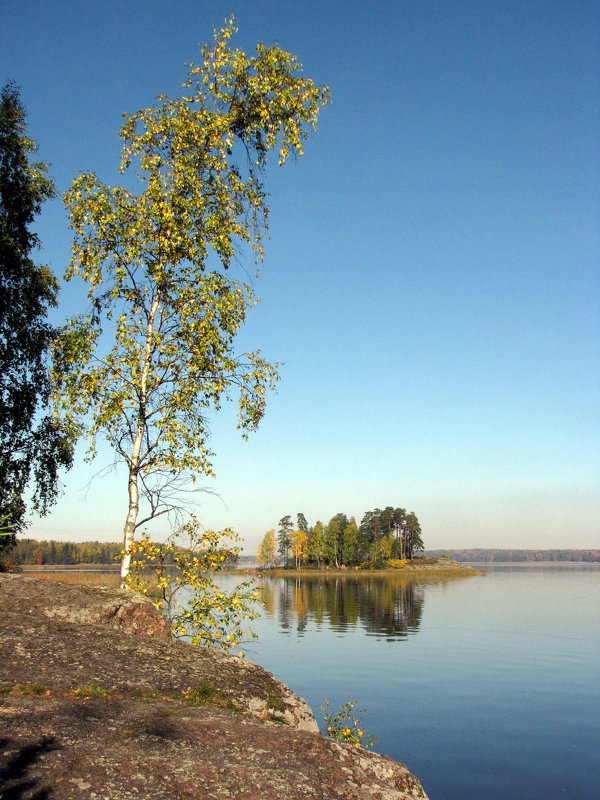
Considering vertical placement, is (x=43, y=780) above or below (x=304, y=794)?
above

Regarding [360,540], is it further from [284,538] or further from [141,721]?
[141,721]

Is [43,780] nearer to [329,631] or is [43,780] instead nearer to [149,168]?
[149,168]

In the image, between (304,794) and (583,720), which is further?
(583,720)

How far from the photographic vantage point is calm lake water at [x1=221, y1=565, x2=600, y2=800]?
17.9 meters

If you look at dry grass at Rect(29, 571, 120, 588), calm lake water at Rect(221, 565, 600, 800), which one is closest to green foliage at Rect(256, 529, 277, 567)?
calm lake water at Rect(221, 565, 600, 800)

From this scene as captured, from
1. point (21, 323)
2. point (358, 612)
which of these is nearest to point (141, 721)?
point (21, 323)

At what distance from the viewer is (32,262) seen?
22875 millimetres

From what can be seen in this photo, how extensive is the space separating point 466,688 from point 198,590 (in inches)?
807

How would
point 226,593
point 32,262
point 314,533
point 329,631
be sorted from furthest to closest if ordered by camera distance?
point 314,533 → point 329,631 → point 32,262 → point 226,593

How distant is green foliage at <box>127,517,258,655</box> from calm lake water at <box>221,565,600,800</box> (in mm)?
8693

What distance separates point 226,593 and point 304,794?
23.2 ft

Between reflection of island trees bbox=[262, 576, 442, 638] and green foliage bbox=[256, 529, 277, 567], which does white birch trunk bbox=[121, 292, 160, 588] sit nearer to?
reflection of island trees bbox=[262, 576, 442, 638]

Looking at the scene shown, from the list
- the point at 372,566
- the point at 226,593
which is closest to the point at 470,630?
the point at 226,593

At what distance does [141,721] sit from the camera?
768cm
